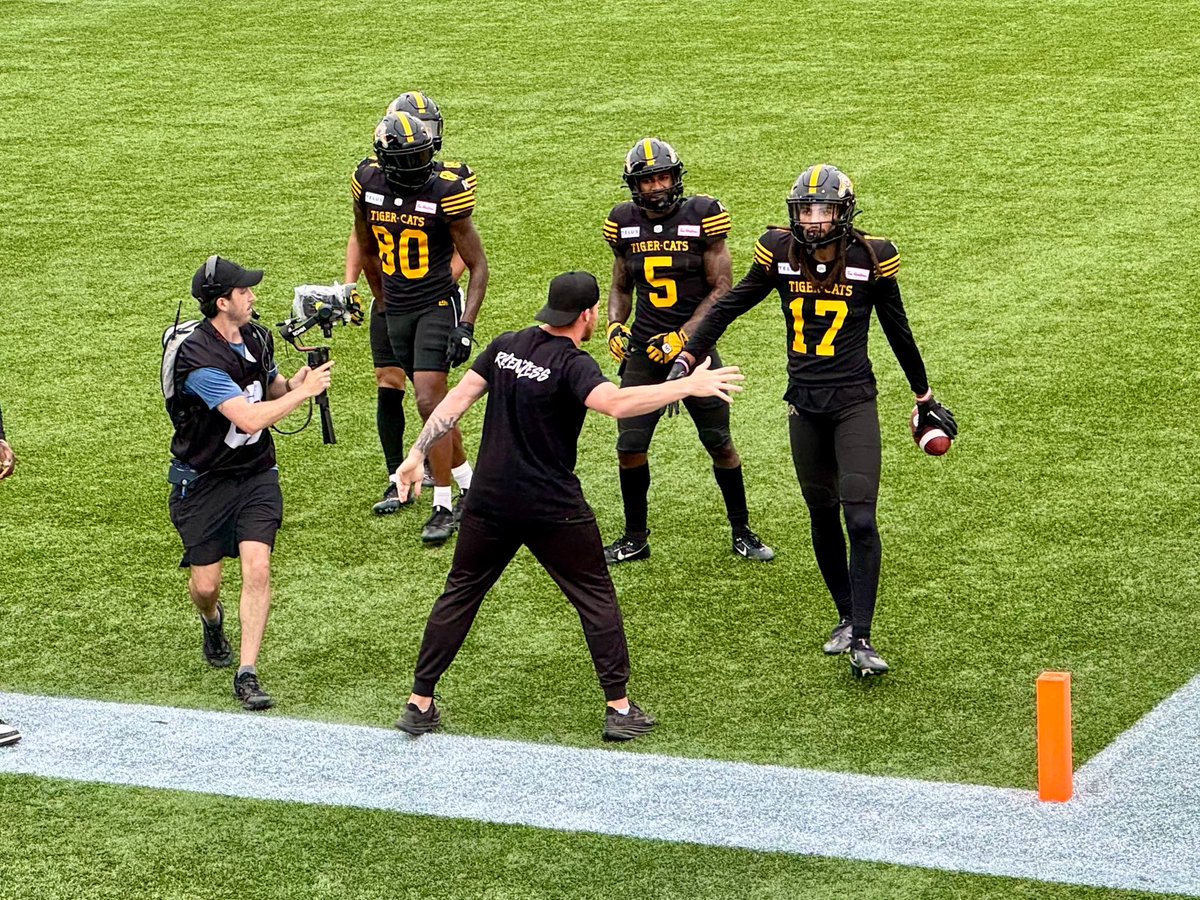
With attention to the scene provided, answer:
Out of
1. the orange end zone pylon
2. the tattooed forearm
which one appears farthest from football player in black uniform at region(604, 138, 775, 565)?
the orange end zone pylon

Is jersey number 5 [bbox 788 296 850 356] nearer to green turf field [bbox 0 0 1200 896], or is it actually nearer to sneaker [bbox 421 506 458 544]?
green turf field [bbox 0 0 1200 896]

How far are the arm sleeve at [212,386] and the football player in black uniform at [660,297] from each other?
2497mm

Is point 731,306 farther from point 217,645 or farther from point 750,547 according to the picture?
point 217,645

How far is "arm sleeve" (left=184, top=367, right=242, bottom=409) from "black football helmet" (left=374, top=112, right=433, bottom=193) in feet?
8.04

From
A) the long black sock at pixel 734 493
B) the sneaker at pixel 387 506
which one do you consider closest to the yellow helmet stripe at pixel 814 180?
the long black sock at pixel 734 493

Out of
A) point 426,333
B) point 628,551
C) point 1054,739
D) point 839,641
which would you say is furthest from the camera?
point 426,333

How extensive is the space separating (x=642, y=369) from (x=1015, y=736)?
10.1 feet

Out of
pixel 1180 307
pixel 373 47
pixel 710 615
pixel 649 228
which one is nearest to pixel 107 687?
pixel 710 615

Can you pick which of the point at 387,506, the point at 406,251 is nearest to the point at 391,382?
the point at 387,506

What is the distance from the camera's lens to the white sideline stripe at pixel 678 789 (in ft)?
22.8

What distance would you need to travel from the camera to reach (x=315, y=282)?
579 inches

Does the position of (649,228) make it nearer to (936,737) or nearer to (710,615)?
(710,615)

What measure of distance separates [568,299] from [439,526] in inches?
122

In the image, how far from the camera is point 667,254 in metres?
9.80
